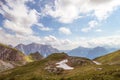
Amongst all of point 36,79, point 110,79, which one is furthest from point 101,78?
point 36,79

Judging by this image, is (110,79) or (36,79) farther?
(36,79)

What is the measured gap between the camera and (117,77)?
121 meters

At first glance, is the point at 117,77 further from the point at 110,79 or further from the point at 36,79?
the point at 36,79

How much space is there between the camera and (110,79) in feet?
373

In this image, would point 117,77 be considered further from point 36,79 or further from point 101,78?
point 36,79

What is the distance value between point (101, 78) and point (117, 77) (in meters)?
9.44

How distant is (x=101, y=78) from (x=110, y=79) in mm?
5238

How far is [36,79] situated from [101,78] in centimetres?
3840

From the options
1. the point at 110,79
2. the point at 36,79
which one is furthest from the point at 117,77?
the point at 36,79

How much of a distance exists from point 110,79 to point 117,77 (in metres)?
8.67

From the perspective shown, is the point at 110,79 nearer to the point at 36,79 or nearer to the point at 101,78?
the point at 101,78

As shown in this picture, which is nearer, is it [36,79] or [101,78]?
[101,78]
